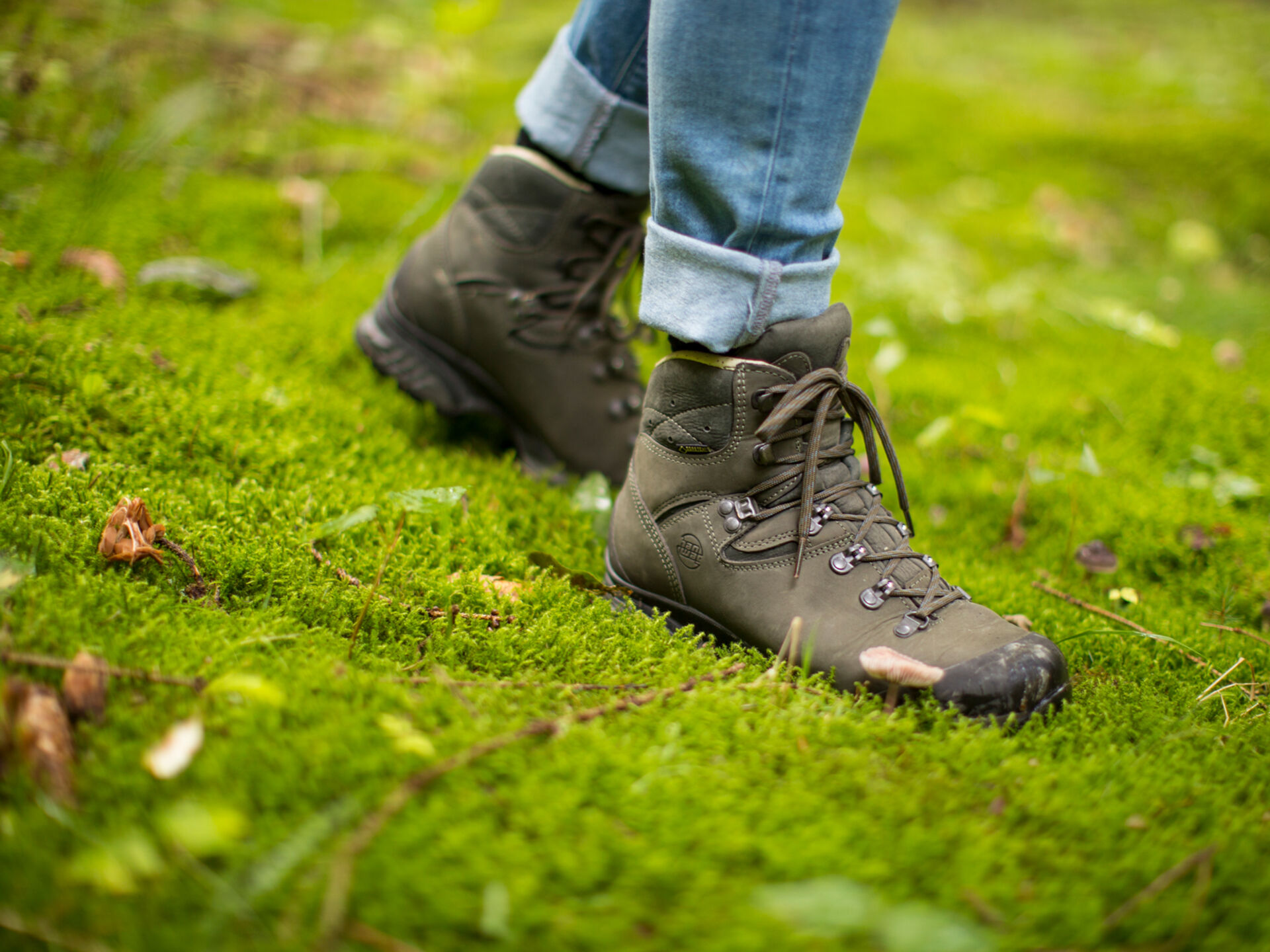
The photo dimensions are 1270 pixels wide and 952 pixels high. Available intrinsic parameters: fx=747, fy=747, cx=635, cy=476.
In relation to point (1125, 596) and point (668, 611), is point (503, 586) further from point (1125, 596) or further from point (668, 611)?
point (1125, 596)

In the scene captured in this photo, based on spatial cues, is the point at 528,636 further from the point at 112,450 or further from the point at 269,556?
the point at 112,450

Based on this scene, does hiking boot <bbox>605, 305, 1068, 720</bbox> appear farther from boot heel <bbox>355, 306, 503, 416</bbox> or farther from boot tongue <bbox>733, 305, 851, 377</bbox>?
boot heel <bbox>355, 306, 503, 416</bbox>

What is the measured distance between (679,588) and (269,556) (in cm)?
79

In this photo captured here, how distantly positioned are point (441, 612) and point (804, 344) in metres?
0.84

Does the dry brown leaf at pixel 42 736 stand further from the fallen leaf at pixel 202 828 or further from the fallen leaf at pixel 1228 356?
the fallen leaf at pixel 1228 356

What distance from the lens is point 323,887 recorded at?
0.79 metres

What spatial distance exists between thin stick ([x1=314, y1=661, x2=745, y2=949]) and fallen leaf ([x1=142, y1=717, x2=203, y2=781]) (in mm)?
227

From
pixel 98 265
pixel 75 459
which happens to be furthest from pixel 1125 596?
pixel 98 265

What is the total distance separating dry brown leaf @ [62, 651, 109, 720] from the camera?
97 cm

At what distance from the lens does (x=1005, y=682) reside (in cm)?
120

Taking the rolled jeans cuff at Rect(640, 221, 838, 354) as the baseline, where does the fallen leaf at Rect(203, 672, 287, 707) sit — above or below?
below

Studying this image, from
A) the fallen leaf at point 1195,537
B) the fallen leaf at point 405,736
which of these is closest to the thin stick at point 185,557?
the fallen leaf at point 405,736

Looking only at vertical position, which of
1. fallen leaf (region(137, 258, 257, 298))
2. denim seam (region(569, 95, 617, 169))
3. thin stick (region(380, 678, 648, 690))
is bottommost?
thin stick (region(380, 678, 648, 690))

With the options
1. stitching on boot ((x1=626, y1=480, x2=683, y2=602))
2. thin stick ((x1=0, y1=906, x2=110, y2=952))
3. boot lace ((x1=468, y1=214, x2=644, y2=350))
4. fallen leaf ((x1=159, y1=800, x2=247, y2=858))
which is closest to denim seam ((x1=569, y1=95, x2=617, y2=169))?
boot lace ((x1=468, y1=214, x2=644, y2=350))
